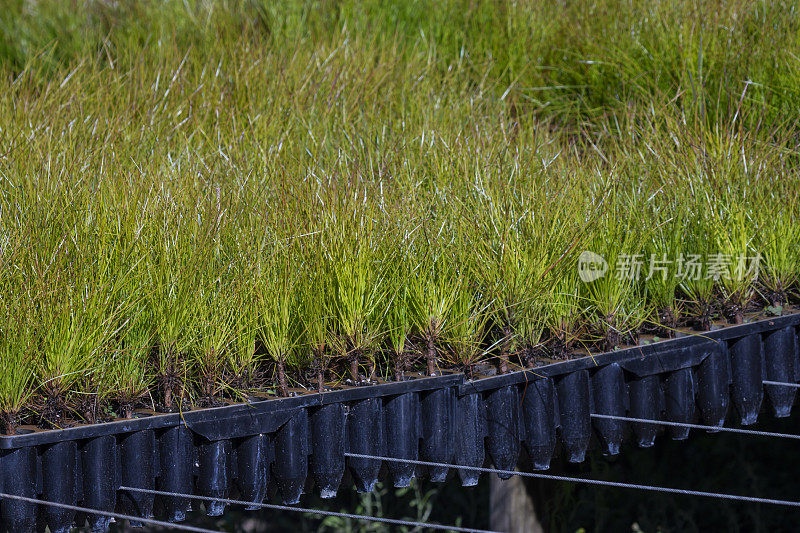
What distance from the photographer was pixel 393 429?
81.4 inches

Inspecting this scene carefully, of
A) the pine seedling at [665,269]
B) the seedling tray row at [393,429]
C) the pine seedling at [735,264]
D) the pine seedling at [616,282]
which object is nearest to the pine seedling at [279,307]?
the seedling tray row at [393,429]

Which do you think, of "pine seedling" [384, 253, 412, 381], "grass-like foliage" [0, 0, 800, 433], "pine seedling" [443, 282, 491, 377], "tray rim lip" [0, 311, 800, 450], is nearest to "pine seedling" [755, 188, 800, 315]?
"grass-like foliage" [0, 0, 800, 433]

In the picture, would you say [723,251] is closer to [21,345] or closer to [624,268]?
[624,268]

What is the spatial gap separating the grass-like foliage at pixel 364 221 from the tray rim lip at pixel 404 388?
0.05 meters

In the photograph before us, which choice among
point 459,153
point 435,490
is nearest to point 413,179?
point 459,153

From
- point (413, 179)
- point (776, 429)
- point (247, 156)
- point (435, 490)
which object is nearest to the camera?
point (413, 179)

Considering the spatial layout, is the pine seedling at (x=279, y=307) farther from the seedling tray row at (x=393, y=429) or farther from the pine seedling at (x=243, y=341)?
the seedling tray row at (x=393, y=429)

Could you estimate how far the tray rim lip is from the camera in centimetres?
182

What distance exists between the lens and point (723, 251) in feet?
7.80

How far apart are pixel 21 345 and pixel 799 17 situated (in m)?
3.09

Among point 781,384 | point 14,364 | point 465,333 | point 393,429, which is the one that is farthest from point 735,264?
point 14,364

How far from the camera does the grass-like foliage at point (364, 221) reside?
199 centimetres

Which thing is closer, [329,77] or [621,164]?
[621,164]

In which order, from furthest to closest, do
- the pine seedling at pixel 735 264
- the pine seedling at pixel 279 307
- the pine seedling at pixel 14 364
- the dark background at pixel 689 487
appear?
the dark background at pixel 689 487 → the pine seedling at pixel 735 264 → the pine seedling at pixel 279 307 → the pine seedling at pixel 14 364
